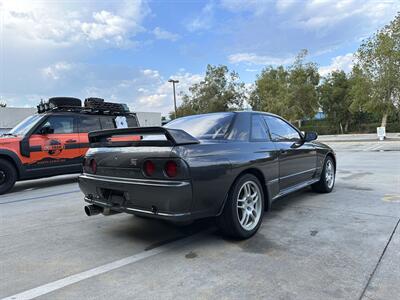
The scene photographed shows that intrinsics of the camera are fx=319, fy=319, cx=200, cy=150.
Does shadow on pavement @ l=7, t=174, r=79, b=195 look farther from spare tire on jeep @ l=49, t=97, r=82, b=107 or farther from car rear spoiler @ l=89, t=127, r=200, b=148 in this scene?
car rear spoiler @ l=89, t=127, r=200, b=148

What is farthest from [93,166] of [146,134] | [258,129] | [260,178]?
[258,129]

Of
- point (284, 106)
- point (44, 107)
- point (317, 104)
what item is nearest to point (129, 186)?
point (44, 107)

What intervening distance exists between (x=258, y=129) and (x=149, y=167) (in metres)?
1.70

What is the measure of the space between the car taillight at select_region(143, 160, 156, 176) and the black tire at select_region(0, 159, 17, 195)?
16.4ft

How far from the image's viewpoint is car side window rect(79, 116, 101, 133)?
26.5 ft

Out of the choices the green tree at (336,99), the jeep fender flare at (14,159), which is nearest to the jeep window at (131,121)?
the jeep fender flare at (14,159)

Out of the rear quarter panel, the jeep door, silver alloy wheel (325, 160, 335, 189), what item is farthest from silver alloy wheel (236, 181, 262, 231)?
the jeep door

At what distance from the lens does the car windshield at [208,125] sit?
375cm

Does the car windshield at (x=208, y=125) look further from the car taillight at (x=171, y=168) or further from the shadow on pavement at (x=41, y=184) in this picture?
the shadow on pavement at (x=41, y=184)

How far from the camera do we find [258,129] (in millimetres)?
4219

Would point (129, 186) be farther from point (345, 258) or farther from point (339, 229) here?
point (339, 229)

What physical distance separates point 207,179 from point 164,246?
3.06ft

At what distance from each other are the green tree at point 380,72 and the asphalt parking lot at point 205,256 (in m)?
24.1

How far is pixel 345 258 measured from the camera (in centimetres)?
304
